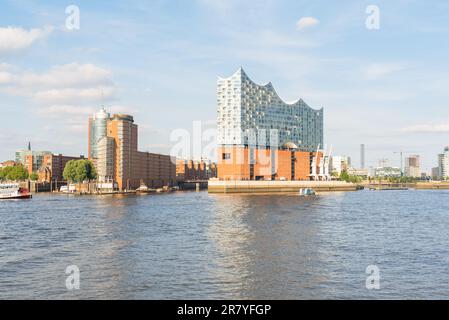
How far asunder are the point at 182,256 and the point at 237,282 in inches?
326

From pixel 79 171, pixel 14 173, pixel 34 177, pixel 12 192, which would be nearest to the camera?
pixel 12 192

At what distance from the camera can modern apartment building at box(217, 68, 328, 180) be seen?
157375mm

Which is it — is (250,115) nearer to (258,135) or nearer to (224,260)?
(258,135)

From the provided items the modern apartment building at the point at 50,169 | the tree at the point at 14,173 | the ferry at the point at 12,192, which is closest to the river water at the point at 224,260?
the ferry at the point at 12,192

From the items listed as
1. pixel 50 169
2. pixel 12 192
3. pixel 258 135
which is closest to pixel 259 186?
pixel 258 135

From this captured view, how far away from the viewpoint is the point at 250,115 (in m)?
168

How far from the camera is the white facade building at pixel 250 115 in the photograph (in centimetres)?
16450

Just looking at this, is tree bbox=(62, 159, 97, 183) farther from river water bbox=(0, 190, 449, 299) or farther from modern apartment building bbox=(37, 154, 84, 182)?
river water bbox=(0, 190, 449, 299)

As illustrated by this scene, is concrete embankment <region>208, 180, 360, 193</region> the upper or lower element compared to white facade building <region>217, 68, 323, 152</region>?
lower

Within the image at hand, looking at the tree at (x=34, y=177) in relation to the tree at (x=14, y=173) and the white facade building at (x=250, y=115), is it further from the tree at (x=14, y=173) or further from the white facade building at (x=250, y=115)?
the white facade building at (x=250, y=115)

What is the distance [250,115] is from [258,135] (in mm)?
7306

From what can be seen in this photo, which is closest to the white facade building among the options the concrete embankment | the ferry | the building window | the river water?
the building window

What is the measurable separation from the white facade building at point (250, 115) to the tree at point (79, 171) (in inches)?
1714
